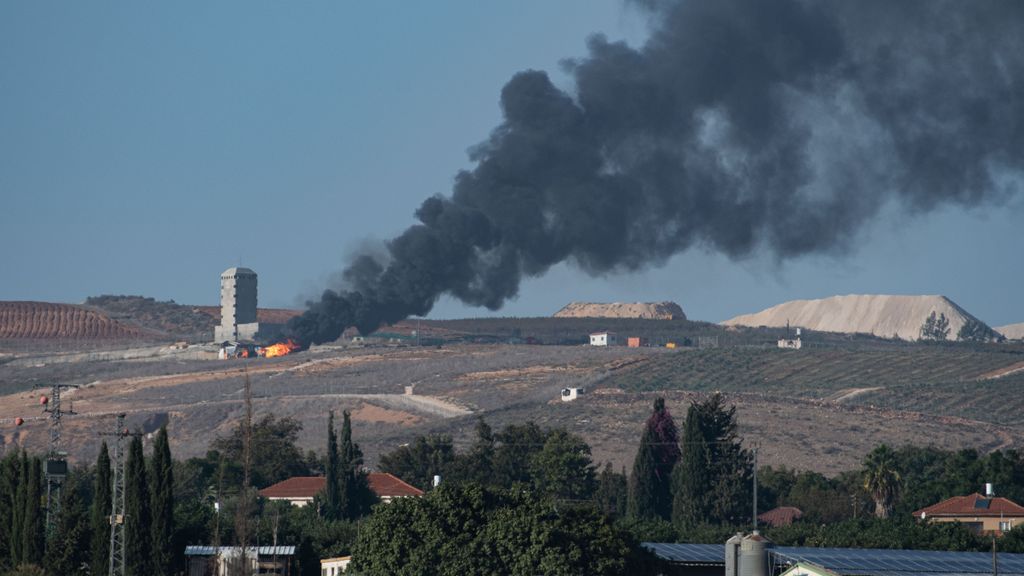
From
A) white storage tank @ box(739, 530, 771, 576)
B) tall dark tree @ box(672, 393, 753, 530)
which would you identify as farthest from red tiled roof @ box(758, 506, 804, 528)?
white storage tank @ box(739, 530, 771, 576)

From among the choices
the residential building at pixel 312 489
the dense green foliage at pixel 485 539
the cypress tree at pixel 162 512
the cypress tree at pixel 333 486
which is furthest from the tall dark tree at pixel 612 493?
the cypress tree at pixel 162 512

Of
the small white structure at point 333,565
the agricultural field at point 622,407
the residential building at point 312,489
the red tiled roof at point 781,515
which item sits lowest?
the small white structure at point 333,565

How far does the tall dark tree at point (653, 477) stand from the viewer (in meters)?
114

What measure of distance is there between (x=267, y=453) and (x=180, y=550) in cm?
5551

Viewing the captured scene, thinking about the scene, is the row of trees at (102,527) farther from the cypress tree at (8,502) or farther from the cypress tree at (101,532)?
the cypress tree at (8,502)

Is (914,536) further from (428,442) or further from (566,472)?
(428,442)

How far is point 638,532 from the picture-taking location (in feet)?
281

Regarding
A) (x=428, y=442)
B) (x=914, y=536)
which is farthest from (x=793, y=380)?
(x=914, y=536)

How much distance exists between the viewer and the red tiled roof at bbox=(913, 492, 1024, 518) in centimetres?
10312

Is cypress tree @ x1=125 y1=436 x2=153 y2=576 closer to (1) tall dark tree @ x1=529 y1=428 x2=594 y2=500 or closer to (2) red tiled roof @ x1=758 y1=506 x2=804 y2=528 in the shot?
(2) red tiled roof @ x1=758 y1=506 x2=804 y2=528

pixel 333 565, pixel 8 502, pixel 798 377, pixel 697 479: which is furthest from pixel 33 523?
pixel 798 377

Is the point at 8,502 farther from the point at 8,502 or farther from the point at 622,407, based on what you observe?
the point at 622,407

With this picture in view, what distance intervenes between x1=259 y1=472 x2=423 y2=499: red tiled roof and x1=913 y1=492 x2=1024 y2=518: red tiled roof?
3129 cm

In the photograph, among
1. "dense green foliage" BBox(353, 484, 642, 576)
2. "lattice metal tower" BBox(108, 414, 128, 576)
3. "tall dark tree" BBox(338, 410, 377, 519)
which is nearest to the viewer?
"lattice metal tower" BBox(108, 414, 128, 576)
